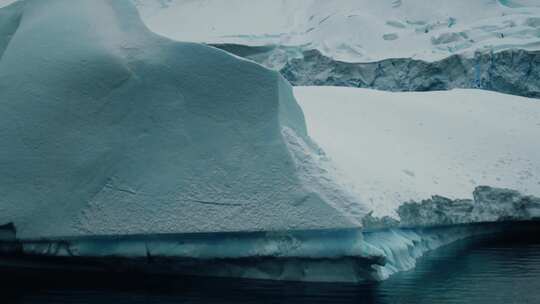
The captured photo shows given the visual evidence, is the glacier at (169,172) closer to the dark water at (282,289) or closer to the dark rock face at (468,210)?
the dark rock face at (468,210)

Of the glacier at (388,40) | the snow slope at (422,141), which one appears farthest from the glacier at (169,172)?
the glacier at (388,40)

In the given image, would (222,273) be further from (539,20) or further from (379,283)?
(539,20)

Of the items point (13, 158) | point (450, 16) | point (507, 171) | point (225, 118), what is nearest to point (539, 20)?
point (450, 16)

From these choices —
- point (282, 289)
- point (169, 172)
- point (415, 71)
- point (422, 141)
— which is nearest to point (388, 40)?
point (415, 71)

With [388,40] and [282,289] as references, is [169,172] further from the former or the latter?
[388,40]

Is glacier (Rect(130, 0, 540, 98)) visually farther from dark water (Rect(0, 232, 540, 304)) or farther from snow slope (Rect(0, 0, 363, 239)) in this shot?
snow slope (Rect(0, 0, 363, 239))
